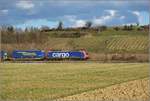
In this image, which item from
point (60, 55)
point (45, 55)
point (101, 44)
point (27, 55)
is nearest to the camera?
point (60, 55)

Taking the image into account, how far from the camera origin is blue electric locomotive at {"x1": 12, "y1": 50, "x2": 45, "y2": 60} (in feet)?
243

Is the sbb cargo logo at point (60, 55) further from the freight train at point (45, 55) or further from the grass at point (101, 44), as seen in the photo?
the grass at point (101, 44)

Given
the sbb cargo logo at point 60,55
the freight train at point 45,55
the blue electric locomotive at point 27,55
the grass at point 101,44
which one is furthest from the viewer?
the grass at point 101,44

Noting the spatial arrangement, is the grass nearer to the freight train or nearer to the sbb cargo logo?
the freight train

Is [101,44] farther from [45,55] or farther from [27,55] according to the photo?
[27,55]

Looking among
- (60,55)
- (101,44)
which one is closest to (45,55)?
(60,55)

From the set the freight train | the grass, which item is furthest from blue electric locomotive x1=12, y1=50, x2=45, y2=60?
the grass

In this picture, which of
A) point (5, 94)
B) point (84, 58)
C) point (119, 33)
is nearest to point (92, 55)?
point (84, 58)

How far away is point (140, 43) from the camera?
96.1 m

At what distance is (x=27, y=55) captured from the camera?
75188mm

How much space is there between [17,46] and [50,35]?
24681 mm

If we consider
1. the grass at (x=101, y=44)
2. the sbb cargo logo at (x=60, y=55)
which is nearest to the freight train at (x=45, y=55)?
the sbb cargo logo at (x=60, y=55)

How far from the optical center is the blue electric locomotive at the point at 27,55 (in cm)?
7412

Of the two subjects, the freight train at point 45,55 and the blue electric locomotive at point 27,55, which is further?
the blue electric locomotive at point 27,55
